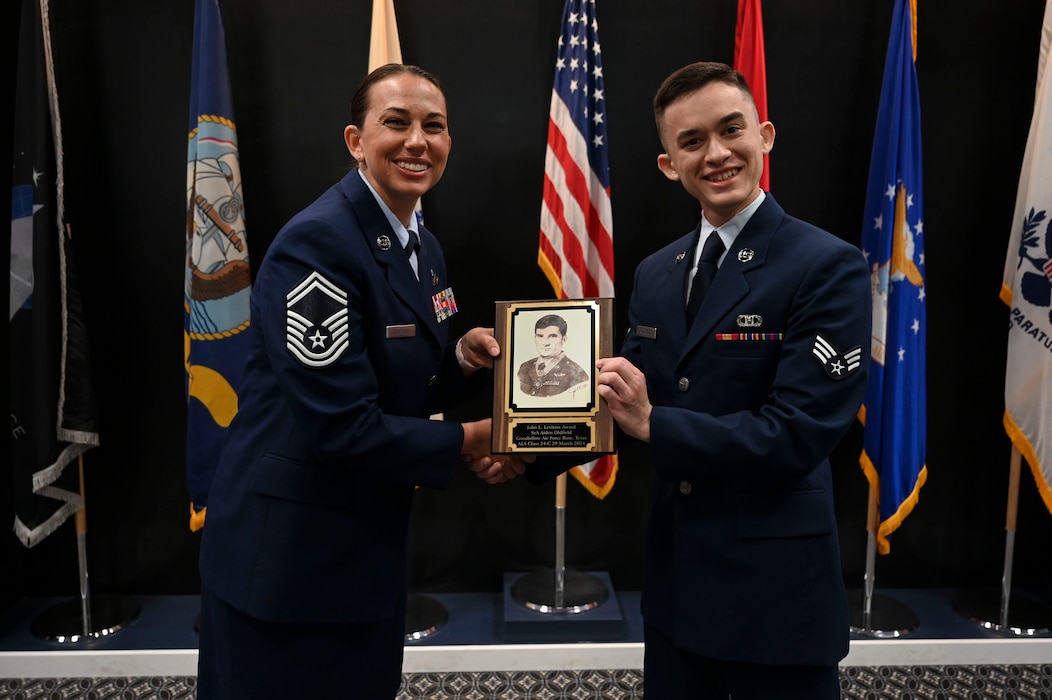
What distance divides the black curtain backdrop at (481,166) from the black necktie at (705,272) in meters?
1.75

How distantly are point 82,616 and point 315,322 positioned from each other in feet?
8.10

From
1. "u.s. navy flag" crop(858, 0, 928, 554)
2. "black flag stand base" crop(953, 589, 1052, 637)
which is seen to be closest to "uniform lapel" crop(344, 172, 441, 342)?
"u.s. navy flag" crop(858, 0, 928, 554)

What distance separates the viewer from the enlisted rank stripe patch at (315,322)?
137 cm

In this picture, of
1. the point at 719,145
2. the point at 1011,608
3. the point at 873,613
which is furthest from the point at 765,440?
the point at 1011,608

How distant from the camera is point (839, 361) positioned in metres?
1.35

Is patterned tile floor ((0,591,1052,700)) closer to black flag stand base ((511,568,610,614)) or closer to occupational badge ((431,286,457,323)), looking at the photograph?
black flag stand base ((511,568,610,614))

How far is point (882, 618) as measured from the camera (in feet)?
10.3

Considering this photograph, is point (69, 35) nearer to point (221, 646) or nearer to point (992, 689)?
point (221, 646)

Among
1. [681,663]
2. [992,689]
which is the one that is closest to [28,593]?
[681,663]

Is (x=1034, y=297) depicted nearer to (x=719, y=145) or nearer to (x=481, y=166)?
(x=719, y=145)

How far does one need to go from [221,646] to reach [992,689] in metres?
2.70

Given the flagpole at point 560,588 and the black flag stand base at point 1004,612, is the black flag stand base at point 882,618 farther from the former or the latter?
the flagpole at point 560,588

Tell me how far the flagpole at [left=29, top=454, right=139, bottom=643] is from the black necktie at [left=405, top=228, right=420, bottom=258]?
2102mm

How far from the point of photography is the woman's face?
63.1 inches
